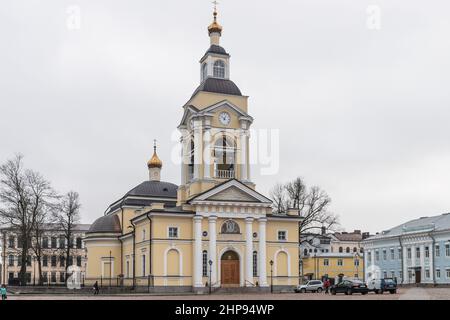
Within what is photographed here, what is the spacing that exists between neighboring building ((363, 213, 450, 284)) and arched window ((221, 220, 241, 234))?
92.3ft

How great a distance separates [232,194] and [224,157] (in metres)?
4.09

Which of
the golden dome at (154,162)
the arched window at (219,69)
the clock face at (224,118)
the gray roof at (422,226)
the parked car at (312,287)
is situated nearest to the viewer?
the clock face at (224,118)

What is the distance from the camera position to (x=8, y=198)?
6125cm

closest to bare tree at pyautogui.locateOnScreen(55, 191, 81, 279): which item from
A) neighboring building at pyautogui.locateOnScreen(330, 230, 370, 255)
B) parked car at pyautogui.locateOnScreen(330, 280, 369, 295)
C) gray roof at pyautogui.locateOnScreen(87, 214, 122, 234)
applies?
gray roof at pyautogui.locateOnScreen(87, 214, 122, 234)

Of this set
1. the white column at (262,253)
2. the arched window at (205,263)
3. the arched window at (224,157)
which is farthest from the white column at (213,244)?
the arched window at (224,157)

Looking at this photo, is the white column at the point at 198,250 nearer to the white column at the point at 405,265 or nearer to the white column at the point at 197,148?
the white column at the point at 197,148

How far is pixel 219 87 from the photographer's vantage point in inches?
2247

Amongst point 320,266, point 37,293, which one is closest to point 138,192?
point 37,293

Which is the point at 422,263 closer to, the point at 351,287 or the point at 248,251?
the point at 248,251

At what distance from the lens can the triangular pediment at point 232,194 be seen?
5244cm

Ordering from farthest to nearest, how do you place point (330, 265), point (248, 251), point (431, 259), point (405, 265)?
1. point (330, 265)
2. point (405, 265)
3. point (431, 259)
4. point (248, 251)

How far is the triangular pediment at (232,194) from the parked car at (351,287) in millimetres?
9623

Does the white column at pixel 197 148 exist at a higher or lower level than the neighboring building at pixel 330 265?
Result: higher

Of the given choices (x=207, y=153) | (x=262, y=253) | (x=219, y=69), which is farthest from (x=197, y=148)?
(x=262, y=253)
